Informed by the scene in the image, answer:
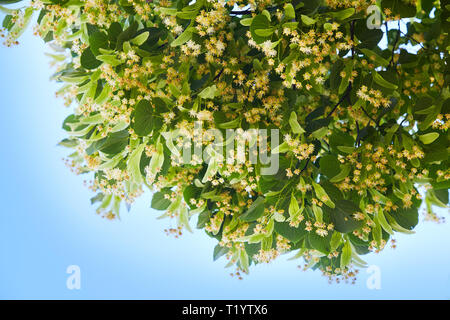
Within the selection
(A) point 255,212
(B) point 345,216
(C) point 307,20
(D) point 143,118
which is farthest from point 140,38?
(B) point 345,216

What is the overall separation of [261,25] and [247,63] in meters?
0.15

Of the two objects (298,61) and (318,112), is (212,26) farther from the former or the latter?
(318,112)

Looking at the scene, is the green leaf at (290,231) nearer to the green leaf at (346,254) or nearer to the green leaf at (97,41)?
the green leaf at (346,254)

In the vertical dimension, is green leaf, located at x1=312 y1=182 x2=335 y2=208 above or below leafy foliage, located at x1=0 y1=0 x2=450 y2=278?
below

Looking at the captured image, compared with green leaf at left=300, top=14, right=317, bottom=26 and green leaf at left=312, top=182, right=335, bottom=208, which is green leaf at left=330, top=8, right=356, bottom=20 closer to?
green leaf at left=300, top=14, right=317, bottom=26

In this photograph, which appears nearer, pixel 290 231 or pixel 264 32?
pixel 264 32

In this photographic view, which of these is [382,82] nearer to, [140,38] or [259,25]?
[259,25]

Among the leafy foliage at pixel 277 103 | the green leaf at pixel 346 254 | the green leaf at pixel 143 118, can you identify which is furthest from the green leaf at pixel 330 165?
the green leaf at pixel 143 118
